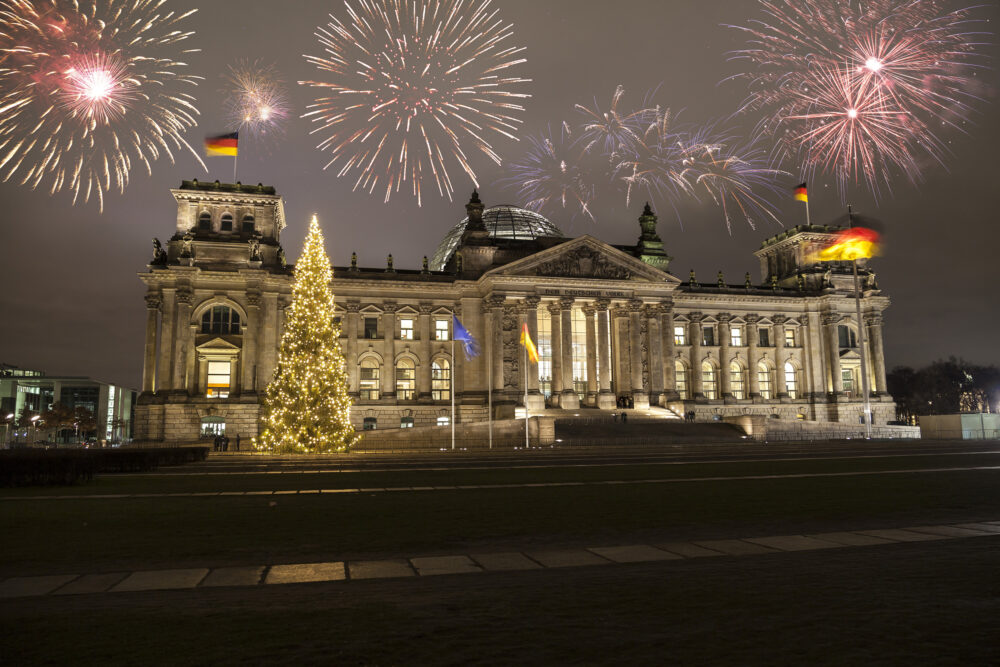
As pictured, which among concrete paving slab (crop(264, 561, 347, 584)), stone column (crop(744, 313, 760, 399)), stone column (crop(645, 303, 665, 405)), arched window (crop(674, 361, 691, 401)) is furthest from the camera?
stone column (crop(744, 313, 760, 399))

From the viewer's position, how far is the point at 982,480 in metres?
18.2

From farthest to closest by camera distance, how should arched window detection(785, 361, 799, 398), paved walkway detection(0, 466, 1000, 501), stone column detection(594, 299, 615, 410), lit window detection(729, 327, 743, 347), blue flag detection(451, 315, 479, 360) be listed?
arched window detection(785, 361, 799, 398)
lit window detection(729, 327, 743, 347)
stone column detection(594, 299, 615, 410)
blue flag detection(451, 315, 479, 360)
paved walkway detection(0, 466, 1000, 501)

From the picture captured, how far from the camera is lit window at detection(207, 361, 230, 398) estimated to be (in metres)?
63.4

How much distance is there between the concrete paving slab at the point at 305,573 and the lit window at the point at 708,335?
76.8 m

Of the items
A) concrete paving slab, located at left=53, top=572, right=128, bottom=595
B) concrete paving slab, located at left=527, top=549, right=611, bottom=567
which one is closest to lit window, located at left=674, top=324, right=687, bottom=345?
concrete paving slab, located at left=527, top=549, right=611, bottom=567

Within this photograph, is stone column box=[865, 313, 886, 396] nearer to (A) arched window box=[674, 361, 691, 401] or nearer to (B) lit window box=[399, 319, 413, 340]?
(A) arched window box=[674, 361, 691, 401]

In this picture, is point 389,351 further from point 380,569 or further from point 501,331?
point 380,569

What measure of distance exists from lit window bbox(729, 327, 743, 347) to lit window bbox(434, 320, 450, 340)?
3423 centimetres

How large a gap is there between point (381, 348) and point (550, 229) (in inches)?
1243

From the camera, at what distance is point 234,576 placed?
750cm

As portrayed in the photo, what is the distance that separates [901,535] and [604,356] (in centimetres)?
5856

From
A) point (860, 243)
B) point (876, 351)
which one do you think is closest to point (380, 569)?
point (860, 243)

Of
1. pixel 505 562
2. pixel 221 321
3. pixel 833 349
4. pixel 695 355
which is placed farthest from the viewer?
pixel 833 349

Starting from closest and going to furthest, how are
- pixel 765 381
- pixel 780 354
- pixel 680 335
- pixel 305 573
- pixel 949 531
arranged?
pixel 305 573, pixel 949 531, pixel 680 335, pixel 780 354, pixel 765 381
